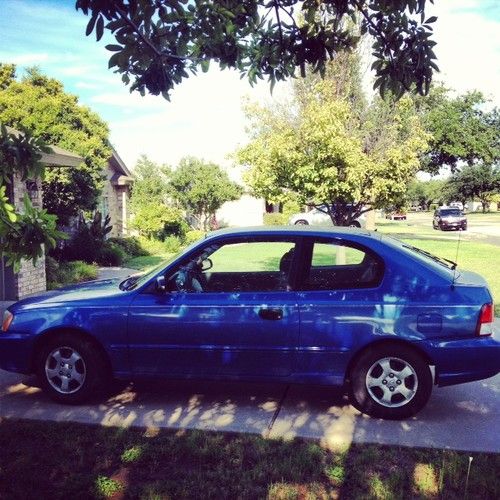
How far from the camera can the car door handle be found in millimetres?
4438

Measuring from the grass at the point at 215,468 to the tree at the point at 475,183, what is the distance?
231ft

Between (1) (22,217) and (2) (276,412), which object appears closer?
(1) (22,217)

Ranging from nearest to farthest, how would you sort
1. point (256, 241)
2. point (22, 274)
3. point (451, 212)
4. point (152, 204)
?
point (256, 241) → point (22, 274) → point (152, 204) → point (451, 212)

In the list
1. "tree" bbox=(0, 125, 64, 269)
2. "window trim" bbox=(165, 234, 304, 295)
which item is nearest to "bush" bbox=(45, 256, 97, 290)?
"window trim" bbox=(165, 234, 304, 295)

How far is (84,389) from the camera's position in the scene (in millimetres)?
4695

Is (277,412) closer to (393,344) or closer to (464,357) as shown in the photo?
(393,344)

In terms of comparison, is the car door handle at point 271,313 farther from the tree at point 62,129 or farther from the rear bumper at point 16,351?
the tree at point 62,129

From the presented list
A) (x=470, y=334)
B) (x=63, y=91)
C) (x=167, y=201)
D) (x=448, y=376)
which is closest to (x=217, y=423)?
(x=448, y=376)

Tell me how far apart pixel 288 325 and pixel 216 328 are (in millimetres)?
622

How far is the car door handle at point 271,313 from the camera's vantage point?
4.44 metres

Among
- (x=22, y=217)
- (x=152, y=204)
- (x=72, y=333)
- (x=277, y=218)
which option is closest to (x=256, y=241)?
(x=72, y=333)

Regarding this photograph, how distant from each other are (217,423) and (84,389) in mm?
1287

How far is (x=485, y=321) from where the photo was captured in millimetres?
4348

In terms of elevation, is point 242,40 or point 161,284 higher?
point 242,40
